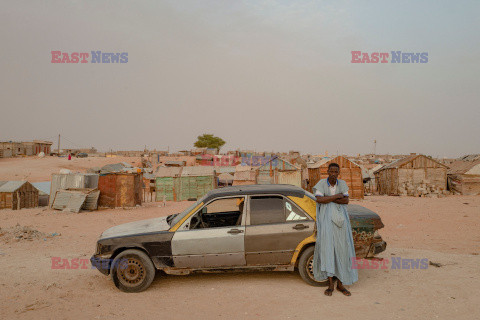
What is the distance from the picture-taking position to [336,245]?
4.67m

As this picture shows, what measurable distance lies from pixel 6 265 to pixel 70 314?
136 inches

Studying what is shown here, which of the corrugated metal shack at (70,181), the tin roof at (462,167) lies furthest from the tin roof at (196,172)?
the tin roof at (462,167)

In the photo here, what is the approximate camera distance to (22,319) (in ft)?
13.3

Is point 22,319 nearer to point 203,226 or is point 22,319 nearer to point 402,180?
point 203,226

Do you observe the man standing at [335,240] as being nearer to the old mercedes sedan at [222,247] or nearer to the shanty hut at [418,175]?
the old mercedes sedan at [222,247]

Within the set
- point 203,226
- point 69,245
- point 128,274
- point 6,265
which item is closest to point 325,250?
point 203,226

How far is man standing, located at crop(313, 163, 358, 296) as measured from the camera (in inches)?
183

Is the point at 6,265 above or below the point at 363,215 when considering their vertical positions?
below

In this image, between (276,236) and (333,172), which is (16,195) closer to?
(276,236)

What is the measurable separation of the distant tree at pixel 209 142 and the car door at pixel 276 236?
69.6 metres

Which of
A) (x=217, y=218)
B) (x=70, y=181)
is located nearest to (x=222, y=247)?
(x=217, y=218)

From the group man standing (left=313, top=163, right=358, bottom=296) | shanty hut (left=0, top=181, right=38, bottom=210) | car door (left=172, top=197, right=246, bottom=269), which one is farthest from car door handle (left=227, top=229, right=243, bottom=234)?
shanty hut (left=0, top=181, right=38, bottom=210)

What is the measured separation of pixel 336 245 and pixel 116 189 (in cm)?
1600

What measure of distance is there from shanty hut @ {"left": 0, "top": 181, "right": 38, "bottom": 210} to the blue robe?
744 inches
